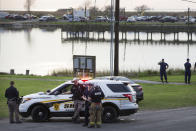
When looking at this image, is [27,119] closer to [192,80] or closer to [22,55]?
[192,80]

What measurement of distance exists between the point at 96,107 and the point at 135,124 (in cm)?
180

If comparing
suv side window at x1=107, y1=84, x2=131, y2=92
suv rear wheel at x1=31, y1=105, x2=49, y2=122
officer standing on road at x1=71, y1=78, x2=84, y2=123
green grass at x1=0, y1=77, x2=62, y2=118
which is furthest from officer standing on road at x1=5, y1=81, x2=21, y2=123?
green grass at x1=0, y1=77, x2=62, y2=118

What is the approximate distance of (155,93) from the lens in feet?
97.9

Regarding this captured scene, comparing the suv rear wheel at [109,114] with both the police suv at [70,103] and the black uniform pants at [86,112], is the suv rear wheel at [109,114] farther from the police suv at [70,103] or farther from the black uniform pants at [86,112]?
the black uniform pants at [86,112]

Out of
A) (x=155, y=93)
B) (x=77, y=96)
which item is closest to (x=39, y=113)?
(x=77, y=96)

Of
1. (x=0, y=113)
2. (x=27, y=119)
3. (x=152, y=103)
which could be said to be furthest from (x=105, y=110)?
(x=152, y=103)

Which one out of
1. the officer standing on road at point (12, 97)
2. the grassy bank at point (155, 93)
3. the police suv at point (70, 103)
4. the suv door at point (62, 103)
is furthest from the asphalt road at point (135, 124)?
the grassy bank at point (155, 93)

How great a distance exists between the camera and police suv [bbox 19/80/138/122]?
18906 mm

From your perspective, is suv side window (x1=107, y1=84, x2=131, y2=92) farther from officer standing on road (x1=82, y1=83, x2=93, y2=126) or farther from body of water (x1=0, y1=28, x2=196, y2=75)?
body of water (x1=0, y1=28, x2=196, y2=75)

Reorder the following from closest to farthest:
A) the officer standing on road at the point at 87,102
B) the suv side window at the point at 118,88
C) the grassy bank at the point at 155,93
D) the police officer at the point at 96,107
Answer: the police officer at the point at 96,107 < the officer standing on road at the point at 87,102 < the suv side window at the point at 118,88 < the grassy bank at the point at 155,93

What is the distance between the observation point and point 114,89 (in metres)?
19.0

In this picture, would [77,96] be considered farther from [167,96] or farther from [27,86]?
[27,86]

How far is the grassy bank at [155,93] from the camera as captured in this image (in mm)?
25125

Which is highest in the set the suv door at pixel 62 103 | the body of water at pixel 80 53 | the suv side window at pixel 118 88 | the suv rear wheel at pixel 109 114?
the suv side window at pixel 118 88
